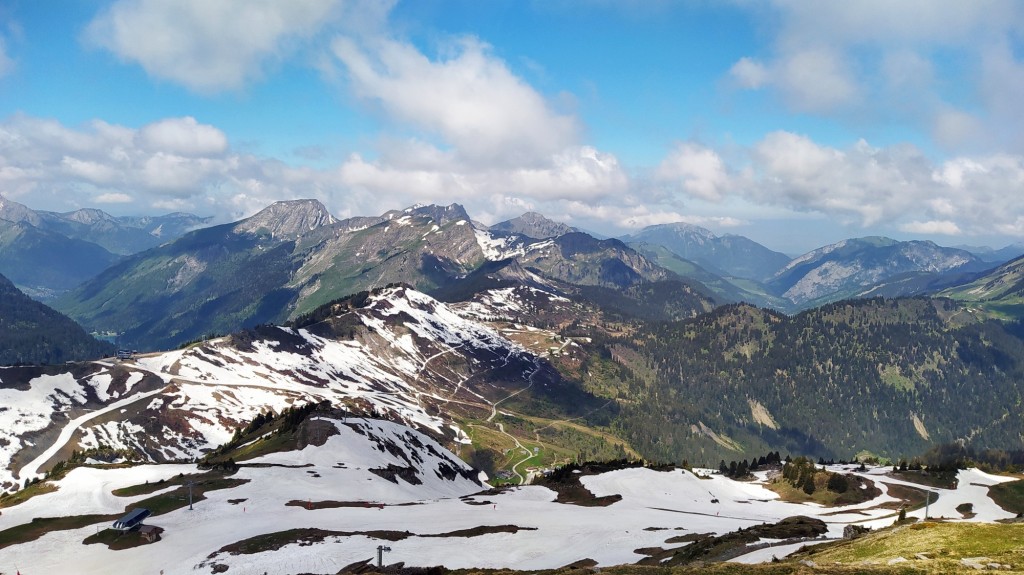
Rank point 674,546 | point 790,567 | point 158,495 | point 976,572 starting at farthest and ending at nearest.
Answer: point 158,495 < point 674,546 < point 790,567 < point 976,572

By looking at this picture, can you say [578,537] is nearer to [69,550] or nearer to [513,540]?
[513,540]

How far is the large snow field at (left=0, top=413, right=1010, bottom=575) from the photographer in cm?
6894

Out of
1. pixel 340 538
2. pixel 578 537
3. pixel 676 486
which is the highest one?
pixel 340 538

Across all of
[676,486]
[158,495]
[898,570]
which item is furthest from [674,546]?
[158,495]

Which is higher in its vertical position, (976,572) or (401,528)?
(976,572)

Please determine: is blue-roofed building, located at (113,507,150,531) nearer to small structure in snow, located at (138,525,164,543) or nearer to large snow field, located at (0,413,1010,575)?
small structure in snow, located at (138,525,164,543)

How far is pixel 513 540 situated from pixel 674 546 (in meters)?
21.4

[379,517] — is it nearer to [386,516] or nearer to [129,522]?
[386,516]

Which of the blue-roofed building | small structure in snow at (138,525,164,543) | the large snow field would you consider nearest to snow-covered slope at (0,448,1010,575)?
the large snow field

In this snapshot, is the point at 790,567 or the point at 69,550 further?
the point at 69,550

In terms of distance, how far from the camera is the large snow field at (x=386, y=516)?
226ft

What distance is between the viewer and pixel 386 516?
9212 centimetres

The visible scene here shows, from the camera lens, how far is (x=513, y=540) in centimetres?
7819

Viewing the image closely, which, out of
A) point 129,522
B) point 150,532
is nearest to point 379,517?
point 150,532
